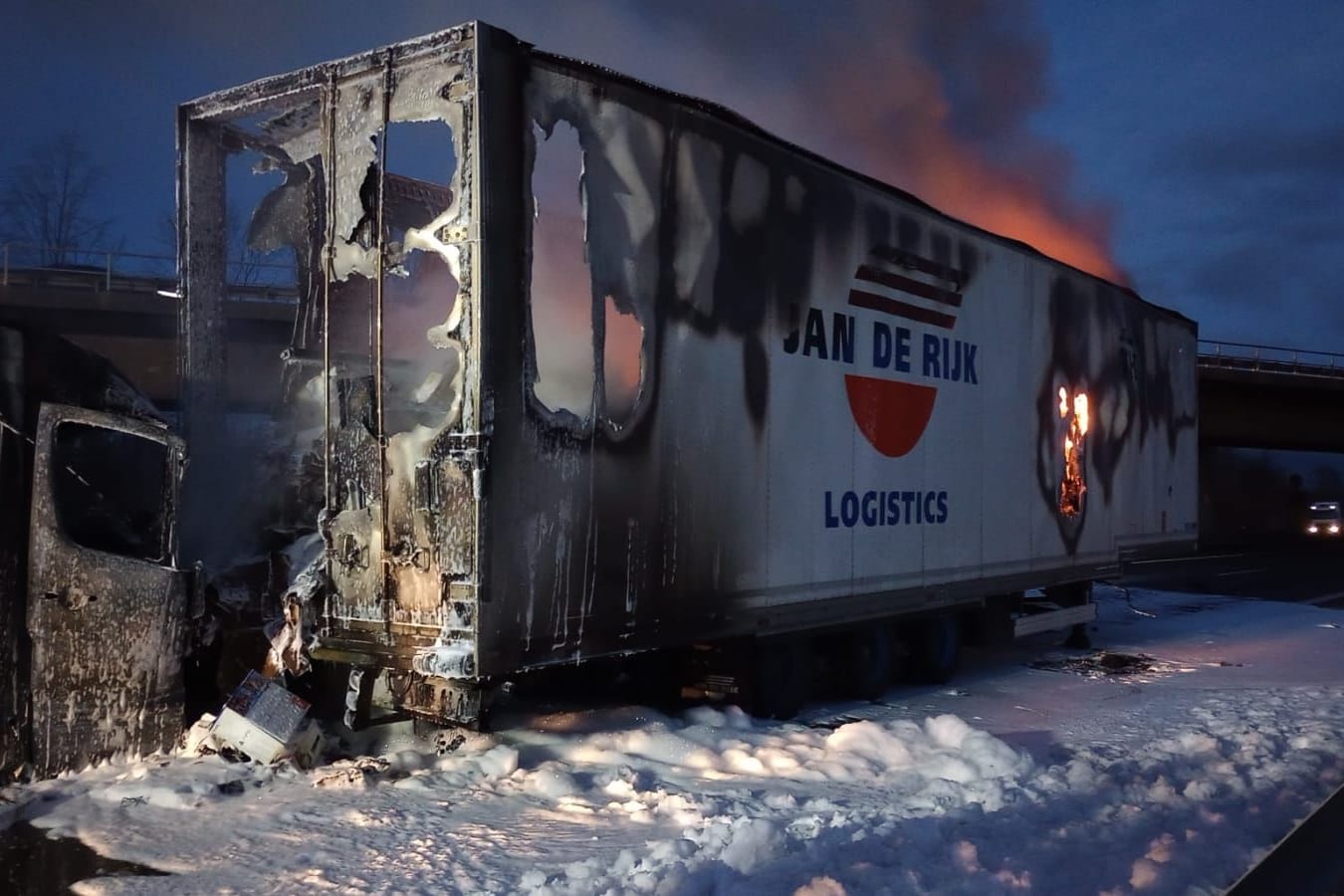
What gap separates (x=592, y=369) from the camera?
609 centimetres

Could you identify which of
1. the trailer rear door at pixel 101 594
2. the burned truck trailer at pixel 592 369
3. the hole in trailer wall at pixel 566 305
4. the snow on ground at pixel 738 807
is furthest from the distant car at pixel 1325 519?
the trailer rear door at pixel 101 594

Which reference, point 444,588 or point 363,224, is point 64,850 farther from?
point 363,224

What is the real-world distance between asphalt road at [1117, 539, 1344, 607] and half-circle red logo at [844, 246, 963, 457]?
472 inches

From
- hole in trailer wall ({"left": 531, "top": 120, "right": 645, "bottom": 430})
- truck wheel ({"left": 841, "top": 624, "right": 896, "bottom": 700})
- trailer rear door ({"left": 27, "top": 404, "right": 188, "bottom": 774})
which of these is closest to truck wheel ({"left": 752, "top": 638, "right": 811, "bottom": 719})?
truck wheel ({"left": 841, "top": 624, "right": 896, "bottom": 700})

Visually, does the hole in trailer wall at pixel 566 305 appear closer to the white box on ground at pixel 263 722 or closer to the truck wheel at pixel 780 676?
the white box on ground at pixel 263 722

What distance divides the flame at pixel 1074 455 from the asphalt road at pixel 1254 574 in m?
8.59

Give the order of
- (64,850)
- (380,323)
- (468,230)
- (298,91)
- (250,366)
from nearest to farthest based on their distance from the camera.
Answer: (64,850), (468,230), (380,323), (298,91), (250,366)

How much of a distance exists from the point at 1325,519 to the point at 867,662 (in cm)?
5092

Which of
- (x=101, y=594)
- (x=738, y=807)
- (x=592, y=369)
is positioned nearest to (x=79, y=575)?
(x=101, y=594)

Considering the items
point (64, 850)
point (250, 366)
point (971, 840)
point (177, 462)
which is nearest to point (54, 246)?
point (250, 366)

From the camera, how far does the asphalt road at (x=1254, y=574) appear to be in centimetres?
1981

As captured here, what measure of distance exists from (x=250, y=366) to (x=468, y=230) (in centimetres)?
295

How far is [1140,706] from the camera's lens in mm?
8828

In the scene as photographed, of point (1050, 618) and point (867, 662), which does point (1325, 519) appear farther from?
point (867, 662)
